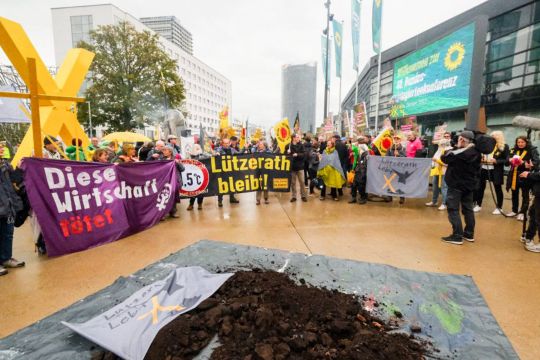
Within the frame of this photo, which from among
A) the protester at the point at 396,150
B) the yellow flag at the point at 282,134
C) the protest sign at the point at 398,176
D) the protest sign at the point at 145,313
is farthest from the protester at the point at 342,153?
the protest sign at the point at 145,313

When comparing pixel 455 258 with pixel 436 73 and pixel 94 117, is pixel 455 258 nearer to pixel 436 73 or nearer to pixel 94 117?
pixel 436 73

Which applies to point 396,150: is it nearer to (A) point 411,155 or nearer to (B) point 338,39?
(A) point 411,155

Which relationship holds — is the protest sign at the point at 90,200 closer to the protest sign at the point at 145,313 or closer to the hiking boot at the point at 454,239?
the protest sign at the point at 145,313

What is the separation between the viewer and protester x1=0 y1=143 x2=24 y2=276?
3481 mm

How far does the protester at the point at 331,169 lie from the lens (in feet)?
25.3

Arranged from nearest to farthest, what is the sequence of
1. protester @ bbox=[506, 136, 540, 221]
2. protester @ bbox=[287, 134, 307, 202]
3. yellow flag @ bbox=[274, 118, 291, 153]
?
protester @ bbox=[506, 136, 540, 221], protester @ bbox=[287, 134, 307, 202], yellow flag @ bbox=[274, 118, 291, 153]

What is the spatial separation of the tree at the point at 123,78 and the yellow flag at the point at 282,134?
2072cm

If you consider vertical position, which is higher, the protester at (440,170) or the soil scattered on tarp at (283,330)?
the protester at (440,170)

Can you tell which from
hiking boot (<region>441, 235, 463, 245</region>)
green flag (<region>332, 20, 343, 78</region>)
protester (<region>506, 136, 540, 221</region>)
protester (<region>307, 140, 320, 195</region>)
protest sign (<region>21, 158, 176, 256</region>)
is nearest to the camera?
protest sign (<region>21, 158, 176, 256</region>)

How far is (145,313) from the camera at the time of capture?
229 cm

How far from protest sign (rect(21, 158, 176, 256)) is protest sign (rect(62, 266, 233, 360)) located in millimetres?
2322

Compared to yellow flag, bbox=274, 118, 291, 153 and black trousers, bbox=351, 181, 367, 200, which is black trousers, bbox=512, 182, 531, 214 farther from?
yellow flag, bbox=274, 118, 291, 153

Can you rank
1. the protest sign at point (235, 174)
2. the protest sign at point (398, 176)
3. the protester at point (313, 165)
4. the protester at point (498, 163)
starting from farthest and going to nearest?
the protester at point (313, 165), the protest sign at point (398, 176), the protest sign at point (235, 174), the protester at point (498, 163)

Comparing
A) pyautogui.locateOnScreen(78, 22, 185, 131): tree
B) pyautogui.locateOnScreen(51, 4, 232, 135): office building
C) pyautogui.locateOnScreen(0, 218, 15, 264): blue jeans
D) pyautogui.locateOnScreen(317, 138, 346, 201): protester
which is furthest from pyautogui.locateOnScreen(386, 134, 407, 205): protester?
pyautogui.locateOnScreen(78, 22, 185, 131): tree
